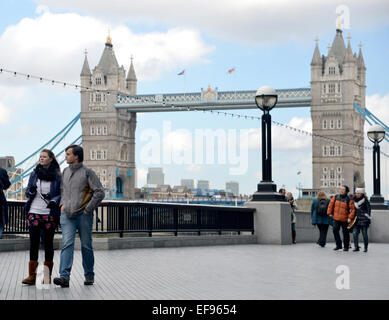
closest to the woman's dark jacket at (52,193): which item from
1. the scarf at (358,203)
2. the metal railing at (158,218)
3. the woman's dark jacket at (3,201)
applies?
the woman's dark jacket at (3,201)

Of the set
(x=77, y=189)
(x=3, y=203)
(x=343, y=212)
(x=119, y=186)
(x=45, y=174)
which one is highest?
(x=119, y=186)

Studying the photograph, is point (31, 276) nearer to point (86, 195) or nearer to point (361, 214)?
point (86, 195)

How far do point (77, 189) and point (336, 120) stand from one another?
9259 cm

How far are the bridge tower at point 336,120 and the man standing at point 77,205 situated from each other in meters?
88.6

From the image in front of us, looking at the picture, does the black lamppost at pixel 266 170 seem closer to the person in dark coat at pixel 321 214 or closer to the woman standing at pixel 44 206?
the person in dark coat at pixel 321 214

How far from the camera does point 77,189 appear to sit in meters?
7.64

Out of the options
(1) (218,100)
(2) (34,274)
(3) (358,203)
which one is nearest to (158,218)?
(3) (358,203)

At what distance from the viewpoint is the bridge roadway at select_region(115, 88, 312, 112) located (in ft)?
305

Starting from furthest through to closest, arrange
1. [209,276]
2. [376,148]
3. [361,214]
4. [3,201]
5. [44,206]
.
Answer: [376,148], [361,214], [209,276], [3,201], [44,206]

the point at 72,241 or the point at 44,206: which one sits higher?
the point at 44,206

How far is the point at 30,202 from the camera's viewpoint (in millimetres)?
7660

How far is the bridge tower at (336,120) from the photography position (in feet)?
316

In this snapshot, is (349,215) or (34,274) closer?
(34,274)
